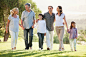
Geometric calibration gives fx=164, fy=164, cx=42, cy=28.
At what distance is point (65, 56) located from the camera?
21.0ft

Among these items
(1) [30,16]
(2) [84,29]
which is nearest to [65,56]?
(1) [30,16]

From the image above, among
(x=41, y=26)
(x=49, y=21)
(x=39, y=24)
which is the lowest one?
(x=41, y=26)

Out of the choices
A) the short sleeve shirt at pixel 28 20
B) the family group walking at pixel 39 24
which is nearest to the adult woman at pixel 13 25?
the family group walking at pixel 39 24

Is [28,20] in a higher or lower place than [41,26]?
higher

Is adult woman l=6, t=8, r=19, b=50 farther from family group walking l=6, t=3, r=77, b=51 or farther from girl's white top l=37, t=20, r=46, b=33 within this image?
girl's white top l=37, t=20, r=46, b=33

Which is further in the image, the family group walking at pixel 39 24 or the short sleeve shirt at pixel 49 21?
the short sleeve shirt at pixel 49 21

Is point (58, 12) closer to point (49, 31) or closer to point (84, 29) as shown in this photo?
point (49, 31)

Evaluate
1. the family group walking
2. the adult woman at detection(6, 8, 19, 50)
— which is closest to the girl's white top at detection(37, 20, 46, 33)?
the family group walking

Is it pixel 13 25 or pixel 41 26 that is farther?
pixel 41 26

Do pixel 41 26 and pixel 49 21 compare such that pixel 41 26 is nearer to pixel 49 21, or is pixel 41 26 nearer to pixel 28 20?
pixel 49 21

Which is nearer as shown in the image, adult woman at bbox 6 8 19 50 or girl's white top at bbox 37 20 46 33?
adult woman at bbox 6 8 19 50

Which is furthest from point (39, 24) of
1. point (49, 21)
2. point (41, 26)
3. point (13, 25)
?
point (13, 25)

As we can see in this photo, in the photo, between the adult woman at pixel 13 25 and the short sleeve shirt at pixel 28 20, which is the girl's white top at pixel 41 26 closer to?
the short sleeve shirt at pixel 28 20

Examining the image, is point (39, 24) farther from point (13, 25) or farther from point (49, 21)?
point (13, 25)
